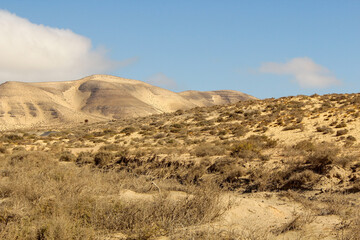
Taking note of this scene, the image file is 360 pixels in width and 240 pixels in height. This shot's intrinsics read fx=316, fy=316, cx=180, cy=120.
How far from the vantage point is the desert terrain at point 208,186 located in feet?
19.7

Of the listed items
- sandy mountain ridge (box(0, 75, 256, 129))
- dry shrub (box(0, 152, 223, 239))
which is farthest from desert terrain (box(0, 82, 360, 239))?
sandy mountain ridge (box(0, 75, 256, 129))

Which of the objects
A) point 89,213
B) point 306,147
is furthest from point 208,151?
point 89,213

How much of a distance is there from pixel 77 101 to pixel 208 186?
139m

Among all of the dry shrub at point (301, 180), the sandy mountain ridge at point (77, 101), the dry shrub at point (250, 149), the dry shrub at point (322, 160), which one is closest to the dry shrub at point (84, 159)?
the dry shrub at point (250, 149)

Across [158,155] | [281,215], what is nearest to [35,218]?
[281,215]

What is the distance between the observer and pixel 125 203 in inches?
267

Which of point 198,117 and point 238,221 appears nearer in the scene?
point 238,221

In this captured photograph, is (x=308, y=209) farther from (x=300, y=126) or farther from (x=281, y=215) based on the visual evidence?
(x=300, y=126)

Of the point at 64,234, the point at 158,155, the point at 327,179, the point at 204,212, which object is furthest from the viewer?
the point at 158,155

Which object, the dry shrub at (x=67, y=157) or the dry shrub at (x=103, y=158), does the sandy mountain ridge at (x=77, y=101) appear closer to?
the dry shrub at (x=67, y=157)

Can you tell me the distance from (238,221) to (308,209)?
2602 mm

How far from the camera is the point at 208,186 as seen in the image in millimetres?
7691

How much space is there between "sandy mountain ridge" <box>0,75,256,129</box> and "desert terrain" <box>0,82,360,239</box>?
79.1 metres

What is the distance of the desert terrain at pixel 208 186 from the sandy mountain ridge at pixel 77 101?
260 ft
